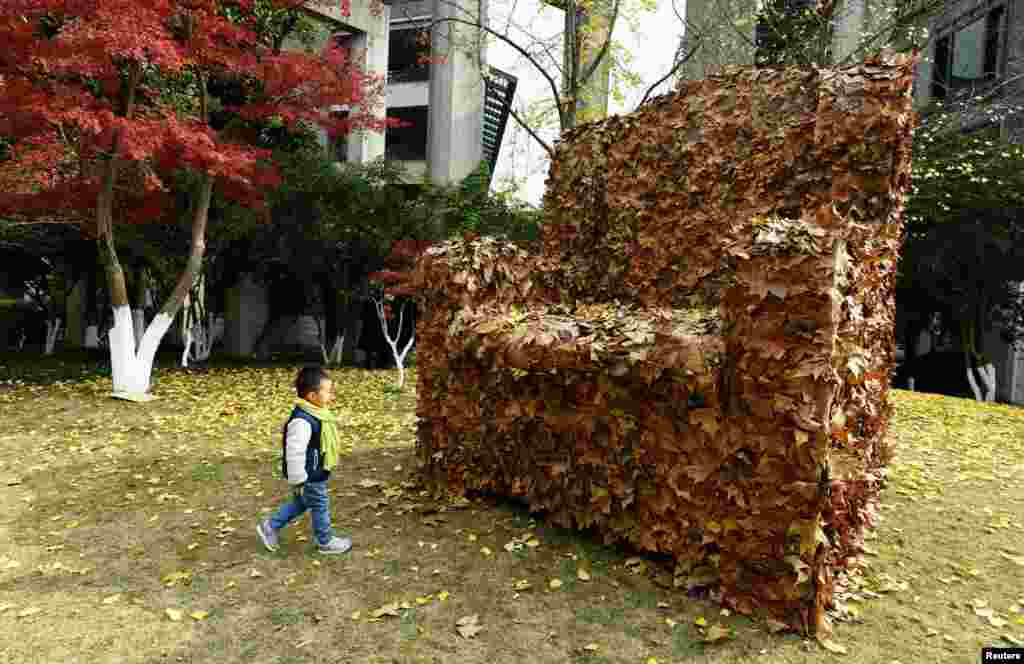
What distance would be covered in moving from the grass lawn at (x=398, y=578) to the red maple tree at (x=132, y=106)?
13.8 ft

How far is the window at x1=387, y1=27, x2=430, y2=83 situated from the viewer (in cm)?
2344

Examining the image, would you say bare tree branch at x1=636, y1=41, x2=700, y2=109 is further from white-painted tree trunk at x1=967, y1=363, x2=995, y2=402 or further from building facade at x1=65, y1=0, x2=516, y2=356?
white-painted tree trunk at x1=967, y1=363, x2=995, y2=402

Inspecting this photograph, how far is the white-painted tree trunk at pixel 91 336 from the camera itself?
20.7 meters

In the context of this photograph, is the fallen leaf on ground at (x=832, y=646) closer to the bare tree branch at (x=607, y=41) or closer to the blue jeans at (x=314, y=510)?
the blue jeans at (x=314, y=510)

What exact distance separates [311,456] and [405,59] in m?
24.1

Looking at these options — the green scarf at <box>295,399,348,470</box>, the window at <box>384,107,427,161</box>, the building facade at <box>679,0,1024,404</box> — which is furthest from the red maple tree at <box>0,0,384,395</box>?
the window at <box>384,107,427,161</box>

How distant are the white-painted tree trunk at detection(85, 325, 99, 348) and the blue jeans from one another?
68.3 feet

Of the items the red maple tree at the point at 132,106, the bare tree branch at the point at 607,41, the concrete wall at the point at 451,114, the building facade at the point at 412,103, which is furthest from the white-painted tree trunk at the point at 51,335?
the bare tree branch at the point at 607,41

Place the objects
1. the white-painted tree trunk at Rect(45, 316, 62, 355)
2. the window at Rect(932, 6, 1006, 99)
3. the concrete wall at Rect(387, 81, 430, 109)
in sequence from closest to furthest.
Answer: the window at Rect(932, 6, 1006, 99), the white-painted tree trunk at Rect(45, 316, 62, 355), the concrete wall at Rect(387, 81, 430, 109)

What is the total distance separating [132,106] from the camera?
344 inches

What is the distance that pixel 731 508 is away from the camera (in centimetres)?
318

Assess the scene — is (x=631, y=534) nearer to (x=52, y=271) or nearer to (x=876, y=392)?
(x=876, y=392)

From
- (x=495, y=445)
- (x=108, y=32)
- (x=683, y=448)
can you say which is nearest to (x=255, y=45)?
(x=108, y=32)

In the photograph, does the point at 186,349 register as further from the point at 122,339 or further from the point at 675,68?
the point at 675,68
